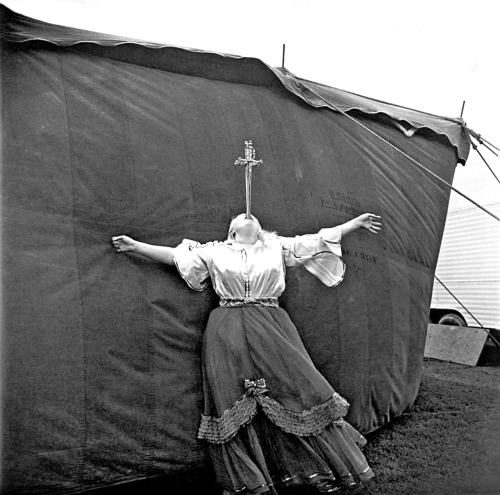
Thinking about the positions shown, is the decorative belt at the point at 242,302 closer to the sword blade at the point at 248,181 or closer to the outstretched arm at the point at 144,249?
the outstretched arm at the point at 144,249

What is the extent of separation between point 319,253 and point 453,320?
5262 mm

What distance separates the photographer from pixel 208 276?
2.40m

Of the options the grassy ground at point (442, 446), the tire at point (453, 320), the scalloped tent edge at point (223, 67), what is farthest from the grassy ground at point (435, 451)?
the tire at point (453, 320)

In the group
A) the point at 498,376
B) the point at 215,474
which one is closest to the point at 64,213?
the point at 215,474

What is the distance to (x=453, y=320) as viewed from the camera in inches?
279

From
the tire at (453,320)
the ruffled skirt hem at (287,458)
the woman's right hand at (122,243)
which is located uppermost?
the woman's right hand at (122,243)

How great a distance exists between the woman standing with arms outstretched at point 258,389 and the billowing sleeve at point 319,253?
0.37 feet

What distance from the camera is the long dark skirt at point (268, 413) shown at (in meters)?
2.17

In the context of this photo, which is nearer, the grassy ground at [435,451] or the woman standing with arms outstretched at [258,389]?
the woman standing with arms outstretched at [258,389]

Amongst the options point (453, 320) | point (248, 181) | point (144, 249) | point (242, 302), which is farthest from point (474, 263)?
point (144, 249)

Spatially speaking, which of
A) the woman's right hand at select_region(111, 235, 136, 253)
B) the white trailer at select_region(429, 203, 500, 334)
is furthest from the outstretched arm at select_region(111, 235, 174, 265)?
the white trailer at select_region(429, 203, 500, 334)

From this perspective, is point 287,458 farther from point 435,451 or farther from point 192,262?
point 435,451

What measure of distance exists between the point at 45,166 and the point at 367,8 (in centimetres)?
197

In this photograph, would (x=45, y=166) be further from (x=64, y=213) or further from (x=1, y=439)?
(x=1, y=439)
